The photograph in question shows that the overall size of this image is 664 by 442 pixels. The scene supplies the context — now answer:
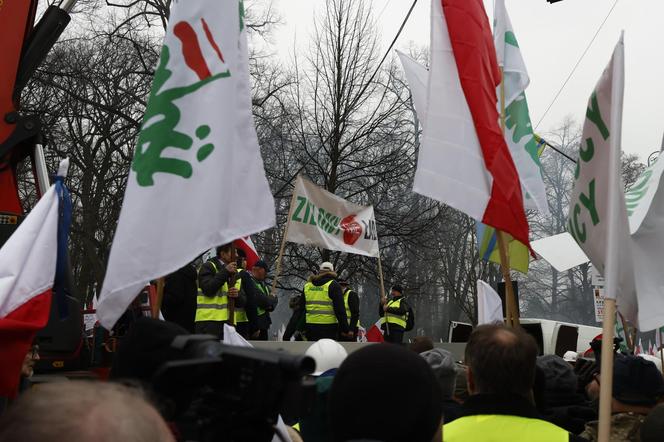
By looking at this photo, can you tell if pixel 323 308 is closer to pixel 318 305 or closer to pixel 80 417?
pixel 318 305

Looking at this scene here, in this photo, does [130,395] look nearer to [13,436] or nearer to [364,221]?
[13,436]

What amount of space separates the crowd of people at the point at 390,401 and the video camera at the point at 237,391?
2.8 inches

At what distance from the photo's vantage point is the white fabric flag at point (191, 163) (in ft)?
11.2

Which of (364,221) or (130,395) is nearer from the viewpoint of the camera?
(130,395)

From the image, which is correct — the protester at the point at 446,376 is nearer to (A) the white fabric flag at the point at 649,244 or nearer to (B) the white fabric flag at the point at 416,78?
(A) the white fabric flag at the point at 649,244

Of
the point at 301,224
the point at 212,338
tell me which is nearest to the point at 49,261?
the point at 212,338

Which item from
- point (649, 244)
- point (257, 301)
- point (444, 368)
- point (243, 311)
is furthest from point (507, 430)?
point (257, 301)

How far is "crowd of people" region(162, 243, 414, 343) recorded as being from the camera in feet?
29.3

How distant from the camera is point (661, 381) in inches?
165

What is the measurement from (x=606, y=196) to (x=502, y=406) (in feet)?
5.46

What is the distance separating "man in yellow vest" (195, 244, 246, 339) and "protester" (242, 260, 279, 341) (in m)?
0.18

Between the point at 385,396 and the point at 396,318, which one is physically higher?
the point at 396,318

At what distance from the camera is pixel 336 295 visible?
39.6 feet

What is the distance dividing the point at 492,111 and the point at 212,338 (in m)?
3.67
